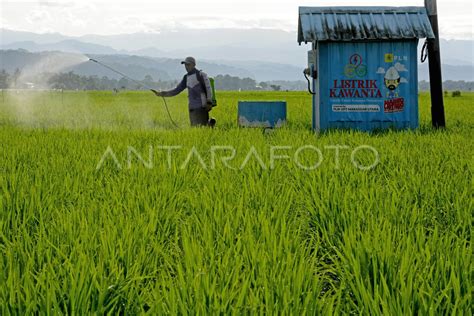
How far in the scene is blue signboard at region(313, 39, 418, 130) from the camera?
11148 mm

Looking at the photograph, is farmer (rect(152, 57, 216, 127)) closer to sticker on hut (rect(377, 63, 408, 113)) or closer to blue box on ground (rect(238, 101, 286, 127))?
blue box on ground (rect(238, 101, 286, 127))

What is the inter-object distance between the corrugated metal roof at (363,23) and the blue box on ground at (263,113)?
1416 mm

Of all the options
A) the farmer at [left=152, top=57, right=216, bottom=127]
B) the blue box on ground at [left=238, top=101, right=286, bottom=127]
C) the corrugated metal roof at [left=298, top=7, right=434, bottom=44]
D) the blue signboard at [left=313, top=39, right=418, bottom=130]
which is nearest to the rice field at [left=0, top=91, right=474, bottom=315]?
the blue signboard at [left=313, top=39, right=418, bottom=130]

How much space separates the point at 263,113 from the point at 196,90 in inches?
56.4

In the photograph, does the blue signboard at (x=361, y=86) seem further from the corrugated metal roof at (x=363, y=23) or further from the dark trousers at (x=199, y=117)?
the dark trousers at (x=199, y=117)

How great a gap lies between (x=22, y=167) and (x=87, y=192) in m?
1.62

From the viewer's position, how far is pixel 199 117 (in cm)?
1173

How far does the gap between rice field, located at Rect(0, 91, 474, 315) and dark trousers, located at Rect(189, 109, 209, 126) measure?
358 centimetres

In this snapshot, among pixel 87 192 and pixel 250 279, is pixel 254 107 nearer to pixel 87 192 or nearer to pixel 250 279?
pixel 87 192

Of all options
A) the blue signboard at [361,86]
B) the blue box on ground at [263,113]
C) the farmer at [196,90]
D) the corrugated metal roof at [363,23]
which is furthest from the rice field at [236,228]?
the blue box on ground at [263,113]

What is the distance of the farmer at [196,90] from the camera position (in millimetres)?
11227

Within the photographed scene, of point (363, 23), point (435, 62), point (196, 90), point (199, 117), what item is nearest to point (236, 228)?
point (196, 90)

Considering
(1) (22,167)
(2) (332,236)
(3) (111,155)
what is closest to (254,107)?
(3) (111,155)

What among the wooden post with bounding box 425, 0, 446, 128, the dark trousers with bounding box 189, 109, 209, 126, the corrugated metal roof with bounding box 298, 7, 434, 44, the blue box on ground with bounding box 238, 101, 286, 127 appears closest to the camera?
Result: the corrugated metal roof with bounding box 298, 7, 434, 44
